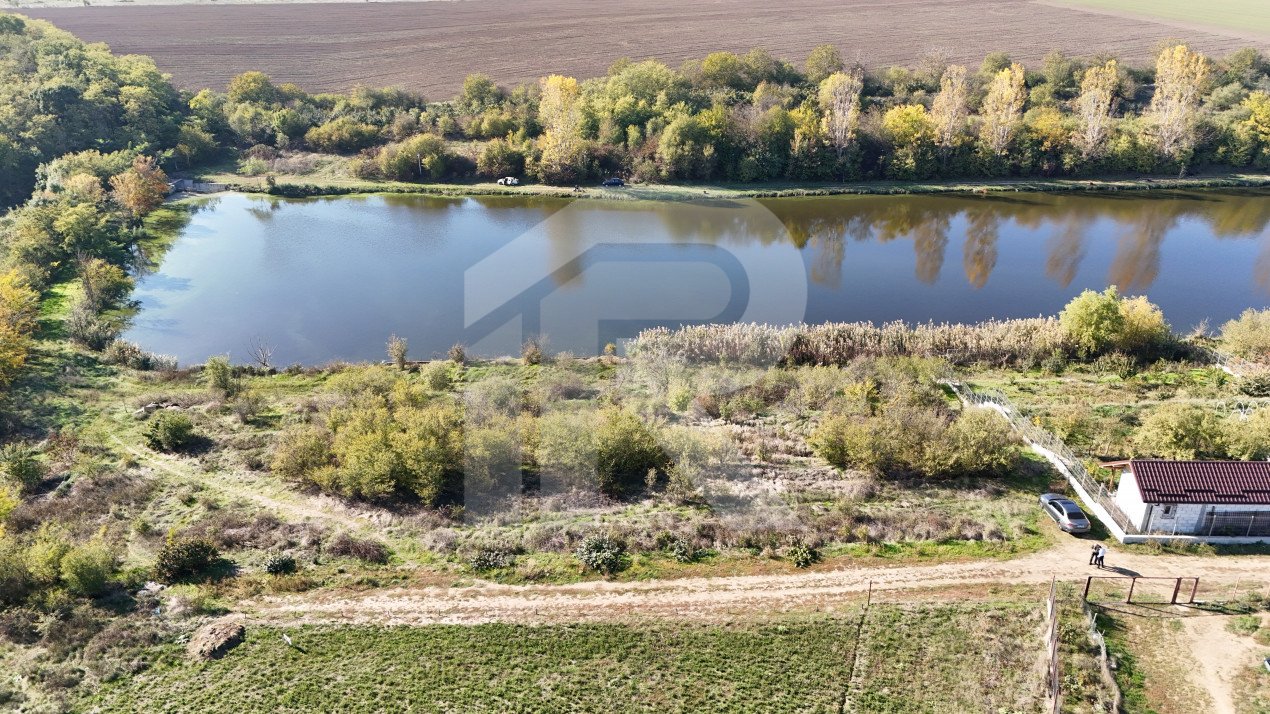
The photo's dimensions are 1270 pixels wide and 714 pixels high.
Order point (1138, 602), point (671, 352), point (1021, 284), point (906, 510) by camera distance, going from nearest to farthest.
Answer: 1. point (1138, 602)
2. point (906, 510)
3. point (671, 352)
4. point (1021, 284)

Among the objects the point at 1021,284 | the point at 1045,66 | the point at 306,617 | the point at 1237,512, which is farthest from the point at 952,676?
the point at 1045,66

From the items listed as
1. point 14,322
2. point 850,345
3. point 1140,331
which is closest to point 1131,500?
point 850,345

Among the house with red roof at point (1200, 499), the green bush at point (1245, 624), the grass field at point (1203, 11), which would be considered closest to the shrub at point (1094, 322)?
the house with red roof at point (1200, 499)

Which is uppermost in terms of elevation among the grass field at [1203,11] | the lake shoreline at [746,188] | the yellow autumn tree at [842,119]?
the grass field at [1203,11]

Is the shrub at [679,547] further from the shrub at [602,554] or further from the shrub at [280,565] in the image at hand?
the shrub at [280,565]

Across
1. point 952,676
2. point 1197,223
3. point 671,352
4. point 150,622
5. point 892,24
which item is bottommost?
point 150,622

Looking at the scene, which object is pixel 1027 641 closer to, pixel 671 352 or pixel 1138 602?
pixel 1138 602

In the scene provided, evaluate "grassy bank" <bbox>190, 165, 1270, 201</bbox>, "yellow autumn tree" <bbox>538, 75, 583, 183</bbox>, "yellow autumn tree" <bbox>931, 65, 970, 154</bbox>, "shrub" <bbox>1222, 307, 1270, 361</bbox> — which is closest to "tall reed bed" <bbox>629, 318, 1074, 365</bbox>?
"shrub" <bbox>1222, 307, 1270, 361</bbox>

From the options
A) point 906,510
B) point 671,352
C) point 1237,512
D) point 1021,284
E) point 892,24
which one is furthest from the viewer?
point 892,24

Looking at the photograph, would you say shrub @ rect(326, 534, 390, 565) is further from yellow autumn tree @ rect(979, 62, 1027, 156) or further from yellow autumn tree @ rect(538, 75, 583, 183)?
yellow autumn tree @ rect(979, 62, 1027, 156)
